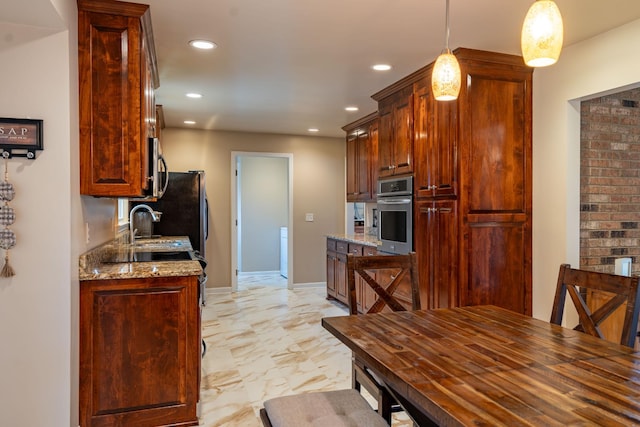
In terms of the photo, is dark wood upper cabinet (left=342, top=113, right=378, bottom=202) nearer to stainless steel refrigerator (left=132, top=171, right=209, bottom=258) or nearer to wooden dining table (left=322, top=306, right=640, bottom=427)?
stainless steel refrigerator (left=132, top=171, right=209, bottom=258)

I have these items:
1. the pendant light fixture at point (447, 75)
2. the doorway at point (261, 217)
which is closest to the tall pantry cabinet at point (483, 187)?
the pendant light fixture at point (447, 75)

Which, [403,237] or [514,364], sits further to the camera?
[403,237]

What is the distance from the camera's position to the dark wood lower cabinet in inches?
88.1

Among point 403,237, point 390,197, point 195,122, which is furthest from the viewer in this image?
point 195,122

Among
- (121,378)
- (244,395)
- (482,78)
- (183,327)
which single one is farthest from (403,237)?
(121,378)

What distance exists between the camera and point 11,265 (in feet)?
6.55

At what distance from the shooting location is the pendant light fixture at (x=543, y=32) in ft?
4.52

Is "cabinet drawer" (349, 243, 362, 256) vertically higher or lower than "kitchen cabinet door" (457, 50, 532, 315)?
lower

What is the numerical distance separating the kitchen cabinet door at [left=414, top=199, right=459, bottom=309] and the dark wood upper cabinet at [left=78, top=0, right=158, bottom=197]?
2182 mm

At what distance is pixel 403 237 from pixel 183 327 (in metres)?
2.14

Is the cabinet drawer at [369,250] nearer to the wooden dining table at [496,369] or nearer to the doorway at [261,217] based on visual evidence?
the wooden dining table at [496,369]

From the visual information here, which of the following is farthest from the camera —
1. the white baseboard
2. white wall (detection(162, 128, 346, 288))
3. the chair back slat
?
the white baseboard

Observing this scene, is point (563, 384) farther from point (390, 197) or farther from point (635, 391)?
point (390, 197)

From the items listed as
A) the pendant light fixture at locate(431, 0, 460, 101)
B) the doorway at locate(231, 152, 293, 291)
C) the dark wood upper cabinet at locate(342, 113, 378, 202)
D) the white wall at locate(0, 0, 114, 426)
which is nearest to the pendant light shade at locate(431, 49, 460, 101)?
the pendant light fixture at locate(431, 0, 460, 101)
